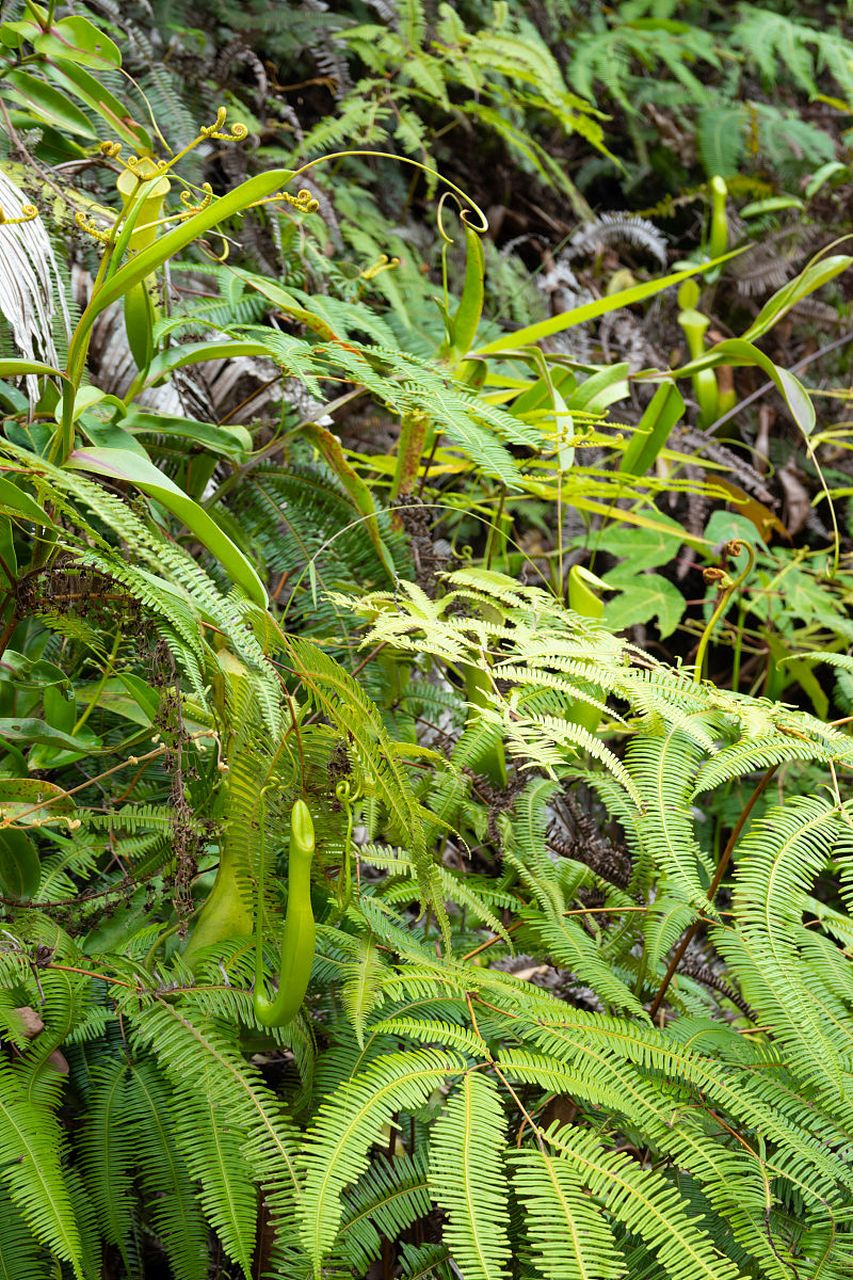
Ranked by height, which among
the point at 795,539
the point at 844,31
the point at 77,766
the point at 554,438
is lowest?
the point at 795,539

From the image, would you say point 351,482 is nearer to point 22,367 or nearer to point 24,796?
point 22,367

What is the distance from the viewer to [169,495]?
40.3 inches

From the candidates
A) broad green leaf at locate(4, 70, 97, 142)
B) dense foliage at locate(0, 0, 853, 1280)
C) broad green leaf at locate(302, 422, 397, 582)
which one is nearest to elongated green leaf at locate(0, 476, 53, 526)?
dense foliage at locate(0, 0, 853, 1280)

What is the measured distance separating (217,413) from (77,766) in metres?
0.77

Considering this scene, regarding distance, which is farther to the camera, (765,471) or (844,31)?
(844,31)

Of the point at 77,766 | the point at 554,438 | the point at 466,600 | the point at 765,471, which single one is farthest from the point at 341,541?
the point at 765,471

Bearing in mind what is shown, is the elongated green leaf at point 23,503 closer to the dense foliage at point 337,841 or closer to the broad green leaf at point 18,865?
the dense foliage at point 337,841

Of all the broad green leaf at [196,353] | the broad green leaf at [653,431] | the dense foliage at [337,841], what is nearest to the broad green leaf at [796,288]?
the dense foliage at [337,841]

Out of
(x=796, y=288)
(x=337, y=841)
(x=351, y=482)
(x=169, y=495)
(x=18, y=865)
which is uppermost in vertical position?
(x=796, y=288)

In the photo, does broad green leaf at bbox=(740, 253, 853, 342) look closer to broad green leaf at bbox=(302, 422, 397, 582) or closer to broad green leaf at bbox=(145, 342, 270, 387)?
broad green leaf at bbox=(302, 422, 397, 582)

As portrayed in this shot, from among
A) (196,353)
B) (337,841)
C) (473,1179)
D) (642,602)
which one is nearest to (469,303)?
(196,353)

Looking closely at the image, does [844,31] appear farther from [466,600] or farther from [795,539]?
[466,600]

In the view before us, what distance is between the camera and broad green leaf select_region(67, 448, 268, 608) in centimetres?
102

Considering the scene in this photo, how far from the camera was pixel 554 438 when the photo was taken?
1.46 meters
